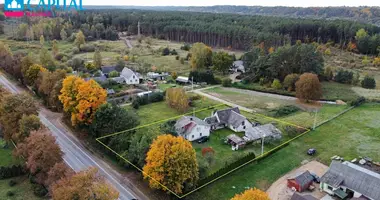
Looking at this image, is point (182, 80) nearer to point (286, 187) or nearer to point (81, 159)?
point (81, 159)

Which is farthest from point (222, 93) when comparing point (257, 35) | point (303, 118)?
point (257, 35)

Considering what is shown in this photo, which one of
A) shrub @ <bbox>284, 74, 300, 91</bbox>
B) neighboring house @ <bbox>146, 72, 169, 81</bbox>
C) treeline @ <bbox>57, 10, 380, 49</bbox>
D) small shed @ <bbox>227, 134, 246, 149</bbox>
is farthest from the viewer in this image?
treeline @ <bbox>57, 10, 380, 49</bbox>

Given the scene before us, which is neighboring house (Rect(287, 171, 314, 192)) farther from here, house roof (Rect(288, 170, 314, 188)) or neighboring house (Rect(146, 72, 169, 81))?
neighboring house (Rect(146, 72, 169, 81))

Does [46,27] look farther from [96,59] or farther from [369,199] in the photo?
[369,199]

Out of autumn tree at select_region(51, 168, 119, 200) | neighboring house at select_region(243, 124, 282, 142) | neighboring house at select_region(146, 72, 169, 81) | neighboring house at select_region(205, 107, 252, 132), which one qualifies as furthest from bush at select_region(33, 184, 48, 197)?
neighboring house at select_region(146, 72, 169, 81)

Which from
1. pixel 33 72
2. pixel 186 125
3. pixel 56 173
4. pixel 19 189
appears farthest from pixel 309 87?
pixel 33 72

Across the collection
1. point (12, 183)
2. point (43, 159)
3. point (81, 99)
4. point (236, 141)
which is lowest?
point (12, 183)

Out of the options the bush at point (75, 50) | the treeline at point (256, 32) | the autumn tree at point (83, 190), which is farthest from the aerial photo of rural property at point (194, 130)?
the treeline at point (256, 32)
